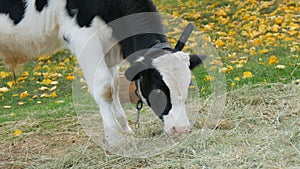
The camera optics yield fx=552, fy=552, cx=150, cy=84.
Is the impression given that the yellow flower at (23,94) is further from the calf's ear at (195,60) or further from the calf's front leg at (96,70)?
the calf's ear at (195,60)

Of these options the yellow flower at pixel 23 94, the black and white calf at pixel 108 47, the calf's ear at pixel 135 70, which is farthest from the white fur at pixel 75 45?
the yellow flower at pixel 23 94

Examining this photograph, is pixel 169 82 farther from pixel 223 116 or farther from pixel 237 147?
pixel 223 116

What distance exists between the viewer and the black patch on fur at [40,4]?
208 inches

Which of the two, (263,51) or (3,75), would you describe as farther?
(3,75)

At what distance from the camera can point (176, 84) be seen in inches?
167

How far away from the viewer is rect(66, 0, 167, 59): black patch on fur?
16.1 feet

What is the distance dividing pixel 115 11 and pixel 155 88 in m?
1.00

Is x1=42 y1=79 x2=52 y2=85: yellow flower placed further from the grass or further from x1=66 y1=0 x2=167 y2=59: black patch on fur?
x1=66 y1=0 x2=167 y2=59: black patch on fur

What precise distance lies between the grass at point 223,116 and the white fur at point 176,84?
244 millimetres

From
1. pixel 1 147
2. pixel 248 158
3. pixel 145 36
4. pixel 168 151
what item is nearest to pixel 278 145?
pixel 248 158

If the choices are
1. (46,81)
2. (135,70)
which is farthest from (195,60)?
(46,81)

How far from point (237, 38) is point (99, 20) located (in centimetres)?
538

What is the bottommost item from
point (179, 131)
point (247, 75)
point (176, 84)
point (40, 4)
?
point (247, 75)

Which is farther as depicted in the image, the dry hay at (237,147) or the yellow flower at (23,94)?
the yellow flower at (23,94)
